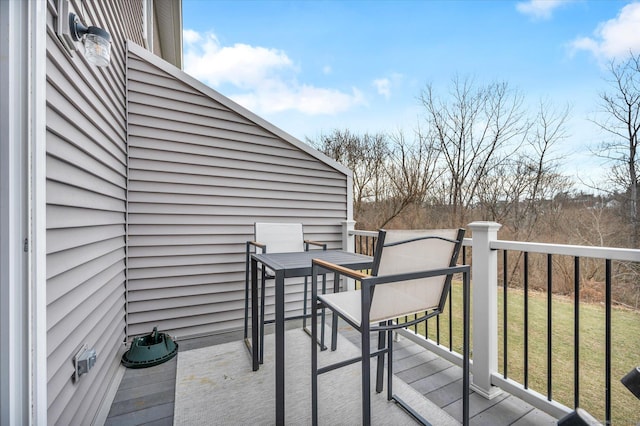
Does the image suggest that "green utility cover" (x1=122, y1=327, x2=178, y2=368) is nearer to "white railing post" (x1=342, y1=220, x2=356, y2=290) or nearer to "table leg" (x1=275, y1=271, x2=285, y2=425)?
"table leg" (x1=275, y1=271, x2=285, y2=425)

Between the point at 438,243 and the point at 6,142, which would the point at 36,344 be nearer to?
the point at 6,142

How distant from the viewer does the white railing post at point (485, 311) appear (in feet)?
6.20

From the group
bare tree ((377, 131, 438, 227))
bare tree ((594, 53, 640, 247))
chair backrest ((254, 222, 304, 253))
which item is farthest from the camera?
bare tree ((377, 131, 438, 227))

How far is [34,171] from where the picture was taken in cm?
94

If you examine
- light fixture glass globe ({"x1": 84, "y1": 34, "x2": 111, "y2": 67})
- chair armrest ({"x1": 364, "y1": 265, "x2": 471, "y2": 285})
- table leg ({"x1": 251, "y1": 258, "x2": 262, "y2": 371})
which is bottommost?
table leg ({"x1": 251, "y1": 258, "x2": 262, "y2": 371})

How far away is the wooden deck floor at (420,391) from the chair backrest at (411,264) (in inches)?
30.8

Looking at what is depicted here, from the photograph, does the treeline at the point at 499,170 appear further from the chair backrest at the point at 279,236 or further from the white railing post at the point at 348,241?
the chair backrest at the point at 279,236

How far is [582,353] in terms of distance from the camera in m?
2.90

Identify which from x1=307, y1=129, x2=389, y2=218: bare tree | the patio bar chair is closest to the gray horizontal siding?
the patio bar chair

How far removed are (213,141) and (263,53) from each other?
540cm

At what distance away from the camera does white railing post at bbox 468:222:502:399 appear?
1.89 m

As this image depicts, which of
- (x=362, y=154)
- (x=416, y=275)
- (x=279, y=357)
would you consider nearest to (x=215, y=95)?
(x=279, y=357)

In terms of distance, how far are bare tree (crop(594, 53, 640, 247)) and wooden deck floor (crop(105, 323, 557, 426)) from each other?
5577 millimetres

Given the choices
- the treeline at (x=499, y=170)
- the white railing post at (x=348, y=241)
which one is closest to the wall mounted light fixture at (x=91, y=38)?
the white railing post at (x=348, y=241)
